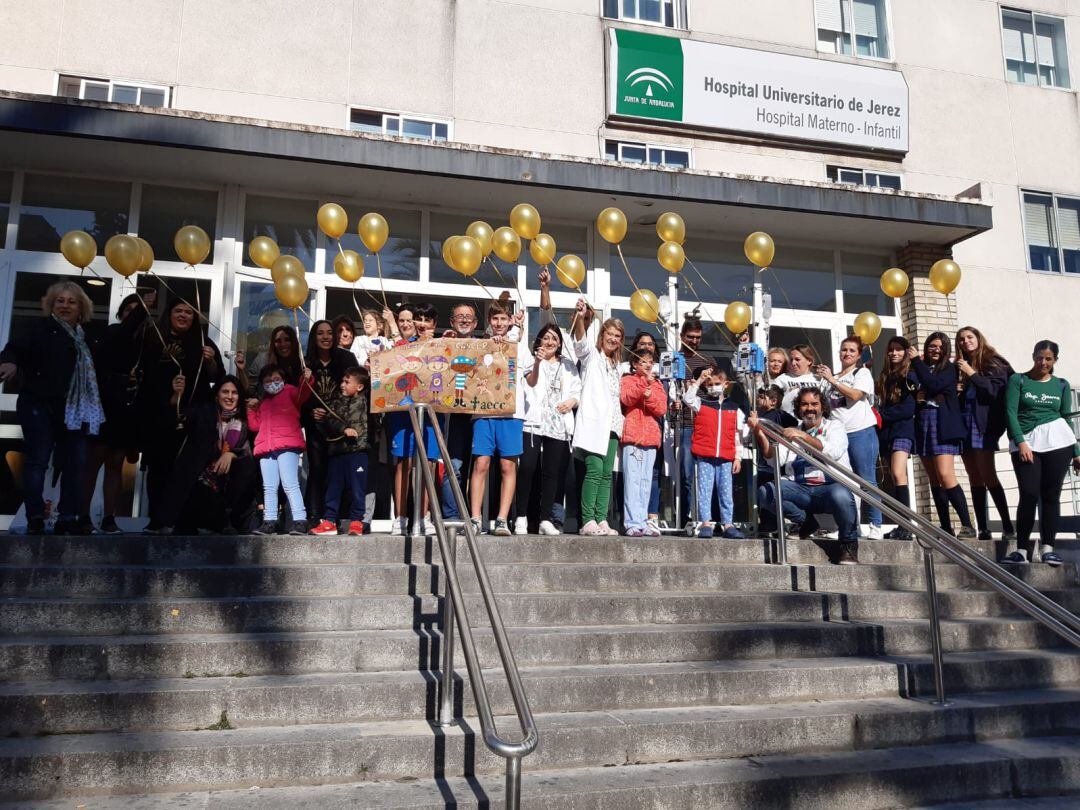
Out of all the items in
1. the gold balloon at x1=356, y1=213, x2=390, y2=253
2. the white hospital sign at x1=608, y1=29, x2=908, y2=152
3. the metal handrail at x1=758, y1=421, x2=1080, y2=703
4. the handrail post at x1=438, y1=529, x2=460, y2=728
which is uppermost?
the white hospital sign at x1=608, y1=29, x2=908, y2=152

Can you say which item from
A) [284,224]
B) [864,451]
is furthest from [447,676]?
[284,224]

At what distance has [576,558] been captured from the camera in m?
5.95

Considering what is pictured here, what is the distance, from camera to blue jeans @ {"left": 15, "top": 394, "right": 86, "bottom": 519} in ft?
18.4

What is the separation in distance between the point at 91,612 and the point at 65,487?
1487 millimetres

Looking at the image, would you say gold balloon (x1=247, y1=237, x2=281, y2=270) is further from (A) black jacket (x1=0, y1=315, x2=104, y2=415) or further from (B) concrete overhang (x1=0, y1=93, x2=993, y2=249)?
(A) black jacket (x1=0, y1=315, x2=104, y2=415)

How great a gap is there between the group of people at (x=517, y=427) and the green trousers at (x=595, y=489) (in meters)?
0.02

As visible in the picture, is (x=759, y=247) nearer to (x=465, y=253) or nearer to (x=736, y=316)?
(x=736, y=316)

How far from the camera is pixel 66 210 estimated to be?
891cm

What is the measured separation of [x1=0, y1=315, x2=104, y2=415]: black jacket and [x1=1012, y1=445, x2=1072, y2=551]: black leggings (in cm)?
A: 732

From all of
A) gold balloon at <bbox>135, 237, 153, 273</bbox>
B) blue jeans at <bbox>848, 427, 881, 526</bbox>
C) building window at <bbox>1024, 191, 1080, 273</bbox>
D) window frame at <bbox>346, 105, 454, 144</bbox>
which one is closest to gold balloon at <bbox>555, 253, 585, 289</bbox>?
blue jeans at <bbox>848, 427, 881, 526</bbox>

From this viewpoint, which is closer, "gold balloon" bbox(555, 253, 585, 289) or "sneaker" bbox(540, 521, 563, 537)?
"sneaker" bbox(540, 521, 563, 537)

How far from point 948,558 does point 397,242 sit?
22.5 ft

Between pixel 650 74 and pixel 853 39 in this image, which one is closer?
pixel 650 74

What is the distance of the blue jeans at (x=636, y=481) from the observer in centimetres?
683
